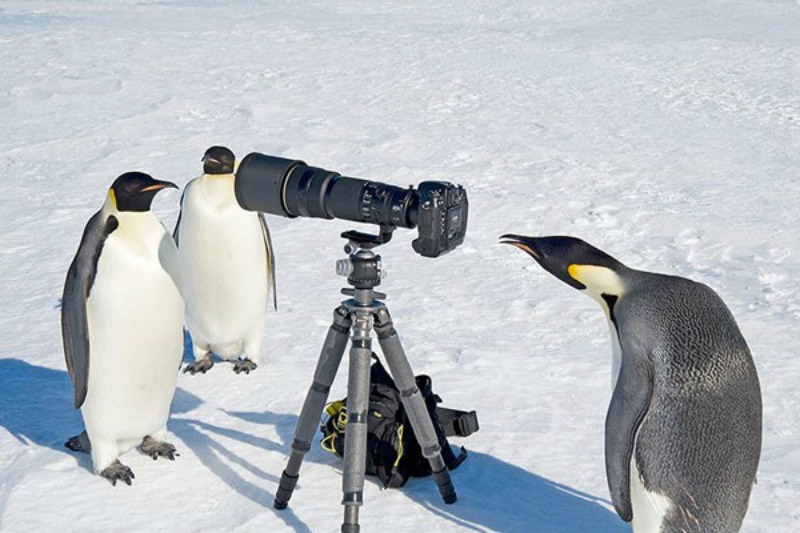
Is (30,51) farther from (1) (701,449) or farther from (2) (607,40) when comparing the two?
(1) (701,449)

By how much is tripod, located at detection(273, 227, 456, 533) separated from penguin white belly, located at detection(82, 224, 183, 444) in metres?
0.56

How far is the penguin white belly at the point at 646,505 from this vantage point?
Result: 8.10 ft

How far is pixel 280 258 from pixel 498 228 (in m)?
1.13

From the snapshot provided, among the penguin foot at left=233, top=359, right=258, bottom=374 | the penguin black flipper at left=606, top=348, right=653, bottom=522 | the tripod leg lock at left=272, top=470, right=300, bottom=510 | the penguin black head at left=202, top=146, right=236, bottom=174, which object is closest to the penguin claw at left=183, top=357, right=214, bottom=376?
the penguin foot at left=233, top=359, right=258, bottom=374

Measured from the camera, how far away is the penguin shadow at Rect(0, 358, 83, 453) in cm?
331

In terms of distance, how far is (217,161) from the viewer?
12.3ft

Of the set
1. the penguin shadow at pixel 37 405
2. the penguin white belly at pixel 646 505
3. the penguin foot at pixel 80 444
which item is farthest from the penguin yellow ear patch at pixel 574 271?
the penguin shadow at pixel 37 405

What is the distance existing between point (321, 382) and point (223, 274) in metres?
1.29

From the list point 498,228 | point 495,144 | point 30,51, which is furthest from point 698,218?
point 30,51

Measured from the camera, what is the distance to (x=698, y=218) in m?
5.61

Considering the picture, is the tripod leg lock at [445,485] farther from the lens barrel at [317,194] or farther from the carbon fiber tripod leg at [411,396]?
the lens barrel at [317,194]

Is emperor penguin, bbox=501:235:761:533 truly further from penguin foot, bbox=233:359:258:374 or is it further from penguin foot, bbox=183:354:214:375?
penguin foot, bbox=183:354:214:375

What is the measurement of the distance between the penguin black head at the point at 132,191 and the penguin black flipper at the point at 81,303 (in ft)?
0.18

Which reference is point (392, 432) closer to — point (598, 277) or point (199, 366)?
point (598, 277)
